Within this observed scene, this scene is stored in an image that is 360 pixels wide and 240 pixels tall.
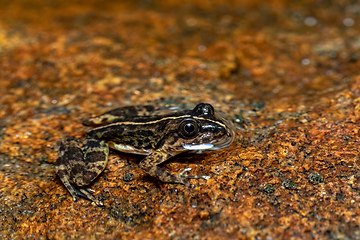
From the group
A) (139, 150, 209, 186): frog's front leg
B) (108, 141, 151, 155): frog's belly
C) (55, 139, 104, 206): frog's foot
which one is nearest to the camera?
(139, 150, 209, 186): frog's front leg

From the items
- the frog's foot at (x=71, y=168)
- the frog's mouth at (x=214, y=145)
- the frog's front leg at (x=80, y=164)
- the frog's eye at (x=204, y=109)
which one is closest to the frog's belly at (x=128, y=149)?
the frog's front leg at (x=80, y=164)

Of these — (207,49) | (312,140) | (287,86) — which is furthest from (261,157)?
(207,49)

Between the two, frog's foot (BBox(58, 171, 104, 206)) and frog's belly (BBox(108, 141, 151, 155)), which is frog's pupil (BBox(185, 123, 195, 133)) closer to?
frog's belly (BBox(108, 141, 151, 155))

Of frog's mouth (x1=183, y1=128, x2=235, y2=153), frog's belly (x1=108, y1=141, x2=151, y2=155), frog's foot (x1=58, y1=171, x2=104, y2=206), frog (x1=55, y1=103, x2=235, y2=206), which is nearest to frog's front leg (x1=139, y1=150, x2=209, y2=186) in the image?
frog (x1=55, y1=103, x2=235, y2=206)

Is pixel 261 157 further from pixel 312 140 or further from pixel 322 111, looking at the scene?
pixel 322 111

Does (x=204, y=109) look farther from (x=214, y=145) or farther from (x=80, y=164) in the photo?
(x=80, y=164)
